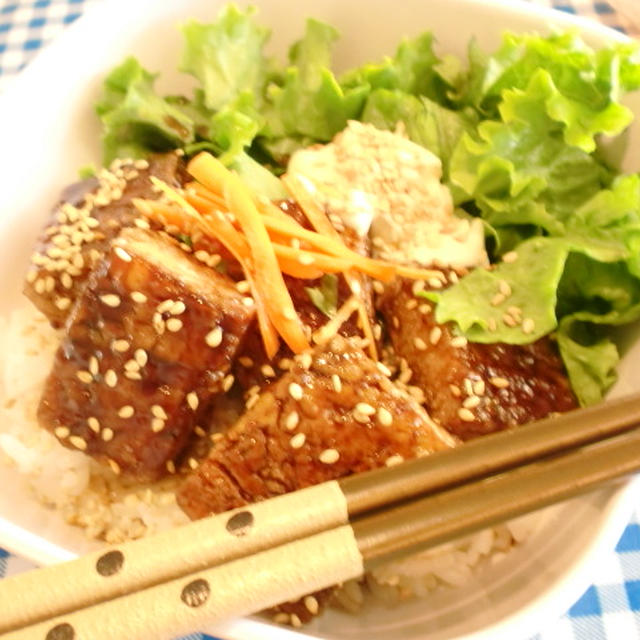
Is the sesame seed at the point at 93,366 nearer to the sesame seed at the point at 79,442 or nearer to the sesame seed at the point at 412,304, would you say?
the sesame seed at the point at 79,442

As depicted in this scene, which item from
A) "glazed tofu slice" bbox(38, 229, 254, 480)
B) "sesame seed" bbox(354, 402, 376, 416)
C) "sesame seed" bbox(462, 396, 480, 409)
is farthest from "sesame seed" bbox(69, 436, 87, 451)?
"sesame seed" bbox(462, 396, 480, 409)

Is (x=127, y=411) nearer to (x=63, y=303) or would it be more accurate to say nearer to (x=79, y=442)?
(x=79, y=442)

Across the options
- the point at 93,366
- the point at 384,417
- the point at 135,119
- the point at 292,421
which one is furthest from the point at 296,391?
the point at 135,119

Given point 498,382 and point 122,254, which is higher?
point 122,254

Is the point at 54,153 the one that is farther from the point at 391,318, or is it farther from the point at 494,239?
the point at 494,239

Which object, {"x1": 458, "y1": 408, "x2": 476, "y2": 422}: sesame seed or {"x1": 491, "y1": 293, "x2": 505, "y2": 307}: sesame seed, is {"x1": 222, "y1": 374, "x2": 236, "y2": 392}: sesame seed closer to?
{"x1": 458, "y1": 408, "x2": 476, "y2": 422}: sesame seed

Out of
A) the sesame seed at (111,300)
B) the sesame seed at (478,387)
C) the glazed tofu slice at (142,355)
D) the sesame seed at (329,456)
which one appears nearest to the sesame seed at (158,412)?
the glazed tofu slice at (142,355)
